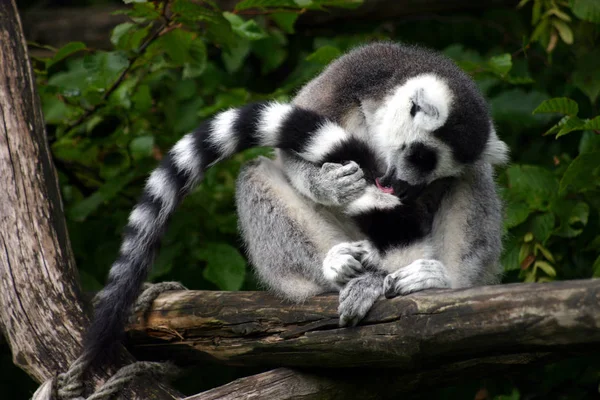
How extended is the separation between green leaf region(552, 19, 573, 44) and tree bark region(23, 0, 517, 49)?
4.57ft

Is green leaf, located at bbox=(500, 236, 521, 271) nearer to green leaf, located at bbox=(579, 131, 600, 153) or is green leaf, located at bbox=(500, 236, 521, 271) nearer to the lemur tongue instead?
green leaf, located at bbox=(579, 131, 600, 153)

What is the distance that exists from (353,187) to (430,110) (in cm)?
47

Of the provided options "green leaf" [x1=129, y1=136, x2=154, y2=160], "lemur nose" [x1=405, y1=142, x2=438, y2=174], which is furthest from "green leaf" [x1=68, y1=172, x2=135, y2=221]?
"lemur nose" [x1=405, y1=142, x2=438, y2=174]

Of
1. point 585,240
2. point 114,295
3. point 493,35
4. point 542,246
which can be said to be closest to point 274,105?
point 114,295

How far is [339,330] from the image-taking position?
277cm

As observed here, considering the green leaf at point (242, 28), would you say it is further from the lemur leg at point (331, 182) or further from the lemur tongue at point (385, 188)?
the lemur tongue at point (385, 188)

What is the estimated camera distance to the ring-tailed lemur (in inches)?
123

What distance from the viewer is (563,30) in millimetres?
4141

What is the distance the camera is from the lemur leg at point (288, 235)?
316 cm

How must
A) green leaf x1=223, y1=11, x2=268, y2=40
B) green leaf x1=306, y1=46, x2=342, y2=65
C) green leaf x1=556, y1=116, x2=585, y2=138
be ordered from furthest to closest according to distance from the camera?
green leaf x1=223, y1=11, x2=268, y2=40
green leaf x1=306, y1=46, x2=342, y2=65
green leaf x1=556, y1=116, x2=585, y2=138

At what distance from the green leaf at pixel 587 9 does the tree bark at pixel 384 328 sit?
1.96 meters

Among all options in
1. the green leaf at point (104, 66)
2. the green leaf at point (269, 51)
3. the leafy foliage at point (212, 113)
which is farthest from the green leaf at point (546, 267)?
the green leaf at point (104, 66)

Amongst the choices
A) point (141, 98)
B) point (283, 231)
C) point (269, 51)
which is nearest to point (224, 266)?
point (283, 231)

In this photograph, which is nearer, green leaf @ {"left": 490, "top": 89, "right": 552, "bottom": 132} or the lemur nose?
the lemur nose
